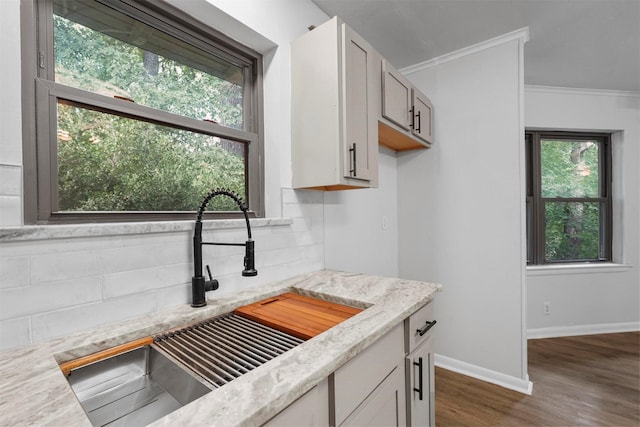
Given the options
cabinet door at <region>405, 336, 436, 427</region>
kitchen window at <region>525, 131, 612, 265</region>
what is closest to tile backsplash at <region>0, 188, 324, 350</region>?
cabinet door at <region>405, 336, 436, 427</region>

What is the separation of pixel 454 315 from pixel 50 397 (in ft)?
8.33

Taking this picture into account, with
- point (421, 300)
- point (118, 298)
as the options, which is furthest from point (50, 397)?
point (421, 300)

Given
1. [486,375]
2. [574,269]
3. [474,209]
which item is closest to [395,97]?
[474,209]

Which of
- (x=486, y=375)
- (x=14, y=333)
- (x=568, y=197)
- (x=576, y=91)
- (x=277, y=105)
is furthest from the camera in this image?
(x=568, y=197)

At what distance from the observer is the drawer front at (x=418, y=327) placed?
1232 mm

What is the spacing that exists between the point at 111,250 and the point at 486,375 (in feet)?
8.58

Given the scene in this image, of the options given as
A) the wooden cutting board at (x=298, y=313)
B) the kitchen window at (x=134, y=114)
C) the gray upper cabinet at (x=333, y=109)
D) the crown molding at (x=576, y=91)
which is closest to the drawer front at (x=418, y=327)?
the wooden cutting board at (x=298, y=313)

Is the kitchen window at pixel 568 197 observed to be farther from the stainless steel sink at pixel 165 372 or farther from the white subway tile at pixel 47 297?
the white subway tile at pixel 47 297

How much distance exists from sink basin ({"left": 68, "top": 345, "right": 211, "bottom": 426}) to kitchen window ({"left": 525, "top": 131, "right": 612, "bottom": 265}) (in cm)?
367

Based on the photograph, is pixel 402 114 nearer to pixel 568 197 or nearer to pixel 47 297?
pixel 47 297

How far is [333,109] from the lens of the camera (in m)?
1.46

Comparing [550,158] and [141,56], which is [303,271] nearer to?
[141,56]

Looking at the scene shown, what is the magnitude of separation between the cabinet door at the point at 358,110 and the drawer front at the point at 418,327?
72cm

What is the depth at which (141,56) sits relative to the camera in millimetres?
1239
